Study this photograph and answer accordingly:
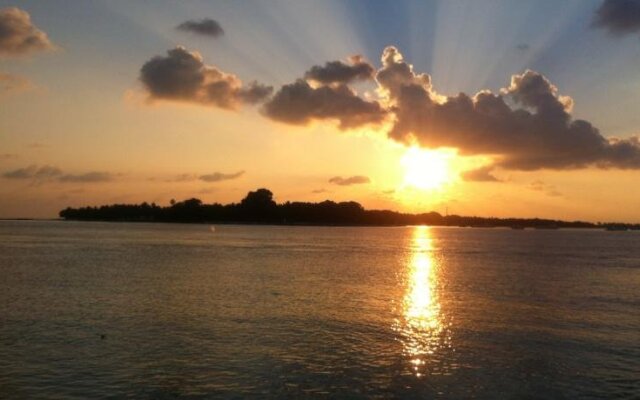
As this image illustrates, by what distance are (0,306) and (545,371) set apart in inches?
1395

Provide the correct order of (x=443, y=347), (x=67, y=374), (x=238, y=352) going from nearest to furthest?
(x=67, y=374) < (x=238, y=352) < (x=443, y=347)

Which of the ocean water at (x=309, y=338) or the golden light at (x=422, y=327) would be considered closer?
the ocean water at (x=309, y=338)

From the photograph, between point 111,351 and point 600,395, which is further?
point 111,351

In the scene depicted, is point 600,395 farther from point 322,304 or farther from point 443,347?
point 322,304

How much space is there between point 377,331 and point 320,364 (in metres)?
8.53

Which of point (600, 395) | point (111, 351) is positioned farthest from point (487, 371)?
point (111, 351)

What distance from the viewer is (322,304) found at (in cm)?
4338

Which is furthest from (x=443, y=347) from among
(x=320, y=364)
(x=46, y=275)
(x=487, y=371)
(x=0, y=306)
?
(x=46, y=275)

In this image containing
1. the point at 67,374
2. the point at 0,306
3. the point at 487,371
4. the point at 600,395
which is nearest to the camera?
the point at 600,395

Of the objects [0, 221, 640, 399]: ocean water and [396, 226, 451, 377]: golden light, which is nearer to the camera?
[0, 221, 640, 399]: ocean water

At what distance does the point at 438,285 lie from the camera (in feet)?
199

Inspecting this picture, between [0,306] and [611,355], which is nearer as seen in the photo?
[611,355]

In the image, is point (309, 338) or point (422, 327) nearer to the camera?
point (309, 338)

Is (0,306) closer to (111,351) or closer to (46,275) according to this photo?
(111,351)
